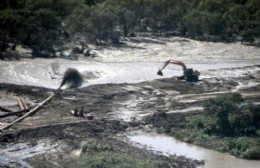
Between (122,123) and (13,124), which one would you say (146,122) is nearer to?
(122,123)

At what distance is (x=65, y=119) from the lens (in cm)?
3000

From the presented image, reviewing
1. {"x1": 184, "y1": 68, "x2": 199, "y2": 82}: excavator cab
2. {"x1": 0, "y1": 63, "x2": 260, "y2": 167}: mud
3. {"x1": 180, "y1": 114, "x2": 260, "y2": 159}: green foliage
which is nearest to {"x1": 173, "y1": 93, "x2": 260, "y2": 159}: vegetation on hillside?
{"x1": 180, "y1": 114, "x2": 260, "y2": 159}: green foliage

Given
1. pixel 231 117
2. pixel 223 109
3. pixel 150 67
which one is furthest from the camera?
pixel 150 67

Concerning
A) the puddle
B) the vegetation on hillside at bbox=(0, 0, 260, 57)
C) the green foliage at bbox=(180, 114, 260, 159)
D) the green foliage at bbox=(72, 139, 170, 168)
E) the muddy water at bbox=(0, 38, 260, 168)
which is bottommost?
the green foliage at bbox=(180, 114, 260, 159)

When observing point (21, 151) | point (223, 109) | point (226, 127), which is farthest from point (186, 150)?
point (21, 151)

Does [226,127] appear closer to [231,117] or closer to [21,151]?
[231,117]

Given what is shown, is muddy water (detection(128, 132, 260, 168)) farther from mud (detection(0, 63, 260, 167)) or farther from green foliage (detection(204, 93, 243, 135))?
green foliage (detection(204, 93, 243, 135))

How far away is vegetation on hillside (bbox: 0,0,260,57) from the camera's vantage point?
4344 cm

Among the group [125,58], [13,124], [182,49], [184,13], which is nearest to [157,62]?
[125,58]

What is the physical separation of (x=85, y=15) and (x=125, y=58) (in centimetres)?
592

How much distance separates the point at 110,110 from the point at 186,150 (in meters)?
5.58

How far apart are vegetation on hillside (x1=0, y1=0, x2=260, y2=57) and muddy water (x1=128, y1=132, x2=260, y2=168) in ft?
51.4

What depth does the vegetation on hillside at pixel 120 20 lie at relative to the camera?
143 feet

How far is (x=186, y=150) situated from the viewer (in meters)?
28.2
